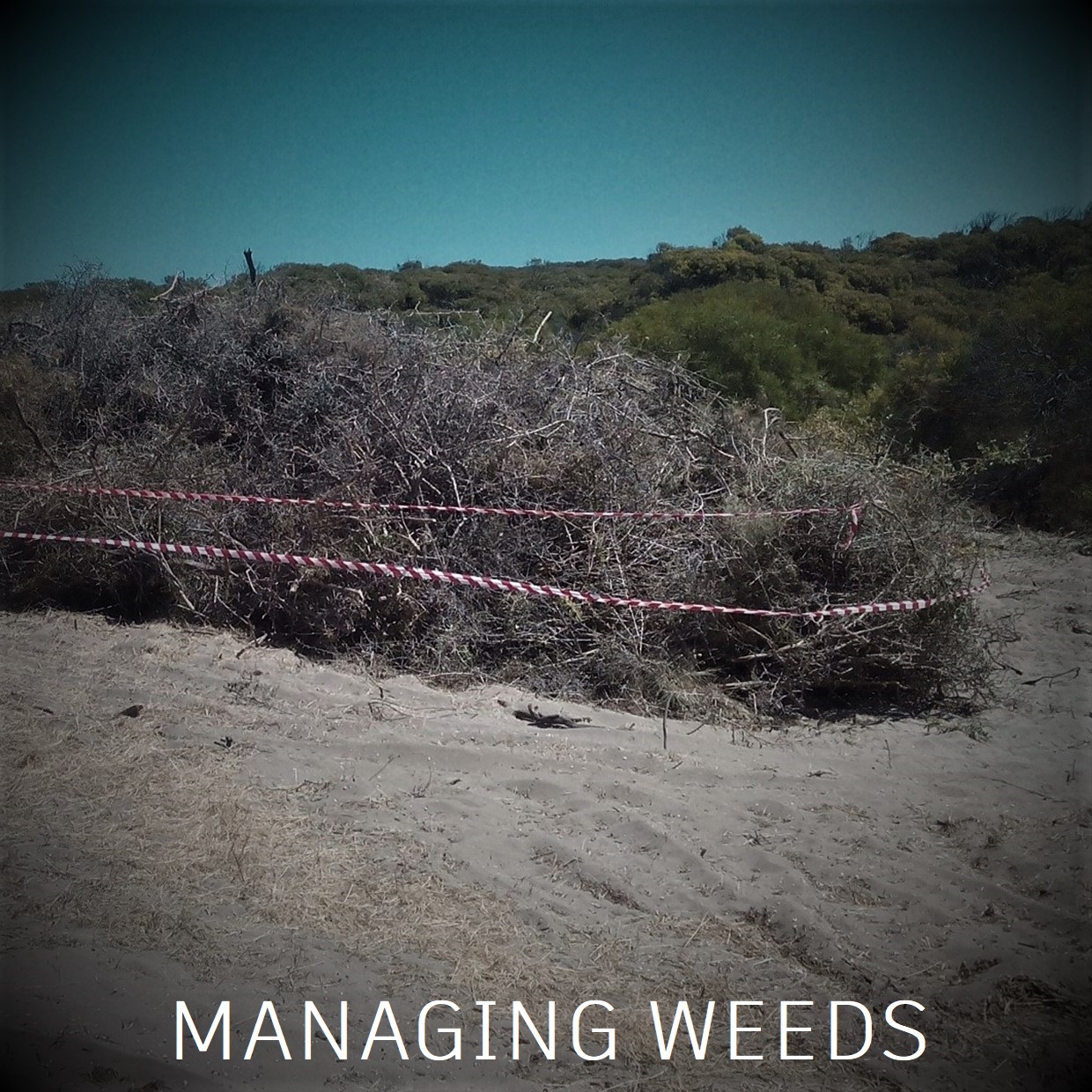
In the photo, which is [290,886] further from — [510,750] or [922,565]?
[922,565]

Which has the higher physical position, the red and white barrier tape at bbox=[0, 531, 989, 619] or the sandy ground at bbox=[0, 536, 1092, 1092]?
the red and white barrier tape at bbox=[0, 531, 989, 619]

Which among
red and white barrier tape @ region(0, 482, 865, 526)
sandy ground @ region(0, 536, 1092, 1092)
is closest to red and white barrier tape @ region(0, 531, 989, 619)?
red and white barrier tape @ region(0, 482, 865, 526)

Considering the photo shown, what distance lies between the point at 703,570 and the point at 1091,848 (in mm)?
2830

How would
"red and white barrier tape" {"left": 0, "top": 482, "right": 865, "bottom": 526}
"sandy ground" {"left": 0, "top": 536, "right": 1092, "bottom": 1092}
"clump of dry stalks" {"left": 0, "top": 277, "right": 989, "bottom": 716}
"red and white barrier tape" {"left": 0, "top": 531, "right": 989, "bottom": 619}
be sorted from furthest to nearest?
"red and white barrier tape" {"left": 0, "top": 482, "right": 865, "bottom": 526}
"clump of dry stalks" {"left": 0, "top": 277, "right": 989, "bottom": 716}
"red and white barrier tape" {"left": 0, "top": 531, "right": 989, "bottom": 619}
"sandy ground" {"left": 0, "top": 536, "right": 1092, "bottom": 1092}

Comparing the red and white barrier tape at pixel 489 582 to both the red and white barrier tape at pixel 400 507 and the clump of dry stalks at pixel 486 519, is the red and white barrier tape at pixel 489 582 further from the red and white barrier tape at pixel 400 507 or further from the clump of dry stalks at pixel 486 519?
the red and white barrier tape at pixel 400 507

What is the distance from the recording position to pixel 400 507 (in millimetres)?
6715

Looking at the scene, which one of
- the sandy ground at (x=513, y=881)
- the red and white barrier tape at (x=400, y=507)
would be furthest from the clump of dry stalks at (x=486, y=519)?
the sandy ground at (x=513, y=881)

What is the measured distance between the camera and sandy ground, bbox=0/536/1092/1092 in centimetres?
305

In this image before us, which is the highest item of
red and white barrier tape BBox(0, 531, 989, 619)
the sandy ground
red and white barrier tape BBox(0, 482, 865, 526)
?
red and white barrier tape BBox(0, 482, 865, 526)

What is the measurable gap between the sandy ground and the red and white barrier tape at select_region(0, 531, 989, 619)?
2.33 ft

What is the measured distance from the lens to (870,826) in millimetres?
4512

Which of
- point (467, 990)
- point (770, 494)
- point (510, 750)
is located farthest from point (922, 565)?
point (467, 990)

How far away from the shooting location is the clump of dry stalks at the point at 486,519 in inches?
243

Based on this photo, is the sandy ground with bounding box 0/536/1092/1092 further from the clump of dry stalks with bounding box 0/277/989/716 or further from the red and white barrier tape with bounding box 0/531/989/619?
the red and white barrier tape with bounding box 0/531/989/619
